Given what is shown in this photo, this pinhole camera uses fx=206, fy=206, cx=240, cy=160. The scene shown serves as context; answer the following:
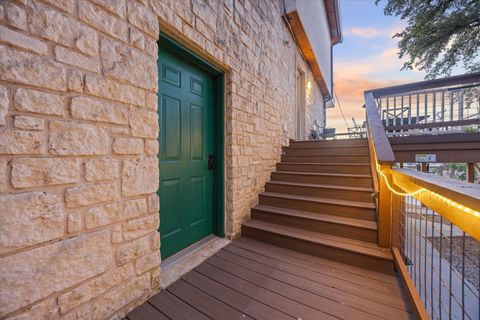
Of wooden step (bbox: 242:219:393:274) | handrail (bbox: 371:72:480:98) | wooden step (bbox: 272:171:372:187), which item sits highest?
handrail (bbox: 371:72:480:98)

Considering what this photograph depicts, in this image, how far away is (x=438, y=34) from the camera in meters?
4.62

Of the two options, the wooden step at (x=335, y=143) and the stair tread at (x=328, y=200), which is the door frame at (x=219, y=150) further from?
the wooden step at (x=335, y=143)

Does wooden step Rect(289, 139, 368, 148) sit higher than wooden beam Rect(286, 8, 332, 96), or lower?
lower

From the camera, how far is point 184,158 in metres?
2.13

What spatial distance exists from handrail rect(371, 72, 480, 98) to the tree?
2197 millimetres

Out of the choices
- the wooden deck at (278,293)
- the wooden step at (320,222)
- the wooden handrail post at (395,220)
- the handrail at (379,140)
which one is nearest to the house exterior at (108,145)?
the wooden deck at (278,293)


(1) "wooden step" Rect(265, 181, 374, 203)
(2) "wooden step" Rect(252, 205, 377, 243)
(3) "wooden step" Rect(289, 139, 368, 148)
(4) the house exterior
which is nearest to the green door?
(4) the house exterior

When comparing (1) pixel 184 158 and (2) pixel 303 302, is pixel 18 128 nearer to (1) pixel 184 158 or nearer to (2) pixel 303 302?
(1) pixel 184 158

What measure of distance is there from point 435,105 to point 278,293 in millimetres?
4245

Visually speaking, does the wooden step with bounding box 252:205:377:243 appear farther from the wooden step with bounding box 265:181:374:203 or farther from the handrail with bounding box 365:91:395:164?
the handrail with bounding box 365:91:395:164

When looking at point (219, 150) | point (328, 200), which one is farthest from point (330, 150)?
point (219, 150)

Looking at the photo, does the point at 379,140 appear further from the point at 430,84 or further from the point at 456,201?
the point at 430,84

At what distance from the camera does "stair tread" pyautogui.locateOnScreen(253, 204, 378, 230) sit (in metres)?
2.24

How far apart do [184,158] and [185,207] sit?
0.52 m
